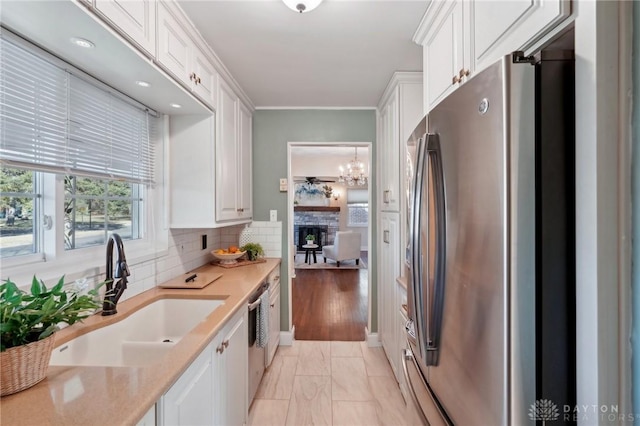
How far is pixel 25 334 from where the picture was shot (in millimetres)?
762

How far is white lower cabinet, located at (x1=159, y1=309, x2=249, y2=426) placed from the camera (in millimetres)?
941

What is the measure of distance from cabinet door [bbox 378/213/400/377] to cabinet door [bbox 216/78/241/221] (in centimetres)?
133

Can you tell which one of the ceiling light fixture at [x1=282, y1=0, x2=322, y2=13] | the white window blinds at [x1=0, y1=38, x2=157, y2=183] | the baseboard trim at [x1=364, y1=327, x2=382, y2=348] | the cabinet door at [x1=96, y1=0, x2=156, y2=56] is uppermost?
the ceiling light fixture at [x1=282, y1=0, x2=322, y2=13]

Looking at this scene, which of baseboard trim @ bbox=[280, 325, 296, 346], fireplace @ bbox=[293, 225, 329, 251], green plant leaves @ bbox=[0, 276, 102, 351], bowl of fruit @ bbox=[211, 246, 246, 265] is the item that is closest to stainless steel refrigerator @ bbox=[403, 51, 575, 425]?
green plant leaves @ bbox=[0, 276, 102, 351]

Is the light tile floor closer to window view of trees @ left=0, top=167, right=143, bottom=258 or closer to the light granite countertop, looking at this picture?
the light granite countertop

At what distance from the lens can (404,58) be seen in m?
1.97

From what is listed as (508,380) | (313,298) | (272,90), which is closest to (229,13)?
(272,90)

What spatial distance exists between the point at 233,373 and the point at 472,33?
1.90m

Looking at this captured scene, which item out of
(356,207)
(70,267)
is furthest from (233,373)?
(356,207)

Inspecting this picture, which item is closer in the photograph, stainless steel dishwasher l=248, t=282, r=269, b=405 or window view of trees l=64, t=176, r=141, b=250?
window view of trees l=64, t=176, r=141, b=250

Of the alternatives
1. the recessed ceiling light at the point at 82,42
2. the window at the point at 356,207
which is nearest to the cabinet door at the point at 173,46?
the recessed ceiling light at the point at 82,42

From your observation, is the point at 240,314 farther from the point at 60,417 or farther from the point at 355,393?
the point at 355,393

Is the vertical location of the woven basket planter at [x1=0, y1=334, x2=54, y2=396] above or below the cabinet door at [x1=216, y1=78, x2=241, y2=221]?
below

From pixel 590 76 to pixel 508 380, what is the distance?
717 millimetres
